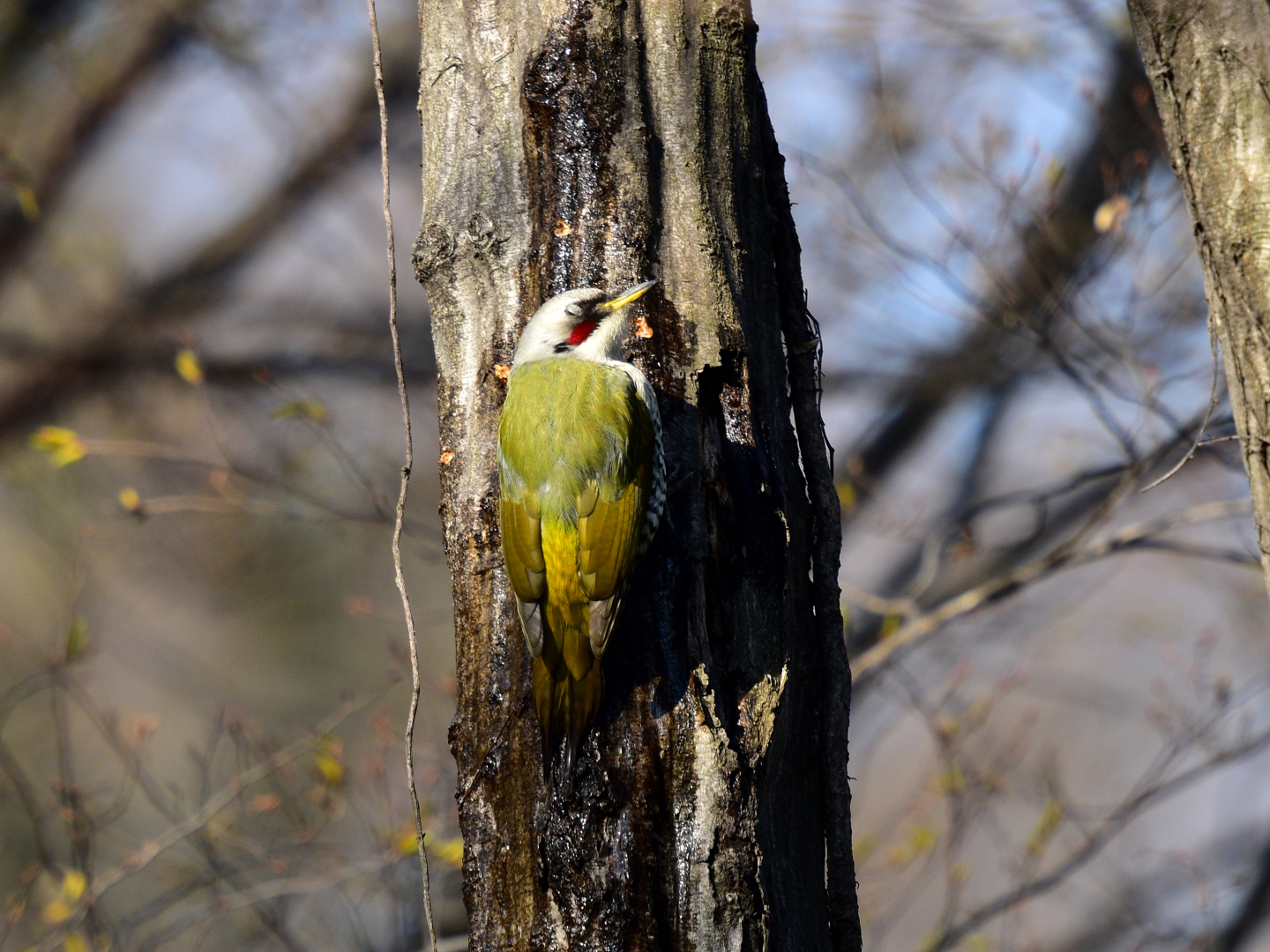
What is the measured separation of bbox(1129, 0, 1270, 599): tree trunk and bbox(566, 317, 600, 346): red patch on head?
173 cm

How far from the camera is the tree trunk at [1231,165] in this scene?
291 cm

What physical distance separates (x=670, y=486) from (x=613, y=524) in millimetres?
179

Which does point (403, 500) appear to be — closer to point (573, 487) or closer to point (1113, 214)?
point (573, 487)

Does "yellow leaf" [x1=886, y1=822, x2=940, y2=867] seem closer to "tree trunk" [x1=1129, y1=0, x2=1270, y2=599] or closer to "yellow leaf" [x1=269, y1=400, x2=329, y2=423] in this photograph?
"tree trunk" [x1=1129, y1=0, x2=1270, y2=599]

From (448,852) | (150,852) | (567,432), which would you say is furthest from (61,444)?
(567,432)

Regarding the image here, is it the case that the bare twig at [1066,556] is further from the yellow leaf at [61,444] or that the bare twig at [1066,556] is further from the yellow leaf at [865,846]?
the yellow leaf at [61,444]

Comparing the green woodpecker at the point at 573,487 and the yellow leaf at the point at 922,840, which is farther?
Answer: the yellow leaf at the point at 922,840

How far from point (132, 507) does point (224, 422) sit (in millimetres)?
2336

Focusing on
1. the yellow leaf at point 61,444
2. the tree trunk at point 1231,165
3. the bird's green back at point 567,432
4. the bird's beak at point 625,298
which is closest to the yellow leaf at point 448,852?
the yellow leaf at point 61,444

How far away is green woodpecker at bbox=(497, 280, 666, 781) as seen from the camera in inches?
90.8

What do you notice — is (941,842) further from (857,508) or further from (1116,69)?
(1116,69)

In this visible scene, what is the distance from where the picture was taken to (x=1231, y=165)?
3006 millimetres

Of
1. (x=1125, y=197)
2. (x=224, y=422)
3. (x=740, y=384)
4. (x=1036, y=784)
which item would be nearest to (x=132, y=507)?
(x=224, y=422)

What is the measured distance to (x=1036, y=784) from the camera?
796 cm
